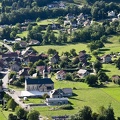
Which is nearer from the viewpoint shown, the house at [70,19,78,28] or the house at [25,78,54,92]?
the house at [25,78,54,92]

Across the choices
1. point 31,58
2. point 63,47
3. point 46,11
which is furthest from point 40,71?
point 46,11

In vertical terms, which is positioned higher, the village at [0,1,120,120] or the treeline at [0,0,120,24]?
the treeline at [0,0,120,24]

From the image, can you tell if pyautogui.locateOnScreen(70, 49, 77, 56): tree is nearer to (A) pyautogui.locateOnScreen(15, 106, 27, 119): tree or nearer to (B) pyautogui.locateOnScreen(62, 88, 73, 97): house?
(B) pyautogui.locateOnScreen(62, 88, 73, 97): house

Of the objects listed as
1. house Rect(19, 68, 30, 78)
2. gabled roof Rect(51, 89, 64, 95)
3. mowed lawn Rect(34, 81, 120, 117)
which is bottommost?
mowed lawn Rect(34, 81, 120, 117)

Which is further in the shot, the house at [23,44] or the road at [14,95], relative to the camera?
the house at [23,44]

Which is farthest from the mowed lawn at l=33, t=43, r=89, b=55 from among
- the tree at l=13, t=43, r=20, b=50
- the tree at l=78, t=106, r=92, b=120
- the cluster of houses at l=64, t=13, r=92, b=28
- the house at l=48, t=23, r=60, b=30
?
the tree at l=78, t=106, r=92, b=120

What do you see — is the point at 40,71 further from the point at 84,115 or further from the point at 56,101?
the point at 84,115

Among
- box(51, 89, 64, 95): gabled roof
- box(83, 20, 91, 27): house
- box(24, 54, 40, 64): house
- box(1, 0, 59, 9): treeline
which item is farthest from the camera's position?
box(1, 0, 59, 9): treeline

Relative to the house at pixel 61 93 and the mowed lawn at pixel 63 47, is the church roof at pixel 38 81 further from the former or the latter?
the mowed lawn at pixel 63 47

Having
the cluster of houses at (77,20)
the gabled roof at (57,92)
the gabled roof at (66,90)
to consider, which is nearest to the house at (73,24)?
the cluster of houses at (77,20)
